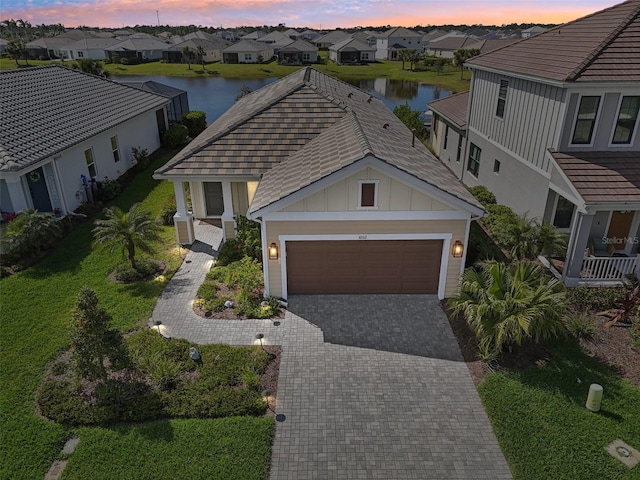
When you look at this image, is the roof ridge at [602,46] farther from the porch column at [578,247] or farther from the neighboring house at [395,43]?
the neighboring house at [395,43]

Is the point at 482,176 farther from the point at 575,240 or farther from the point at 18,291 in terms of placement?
the point at 18,291

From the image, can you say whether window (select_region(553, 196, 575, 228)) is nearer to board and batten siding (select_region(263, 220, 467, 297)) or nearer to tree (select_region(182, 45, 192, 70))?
board and batten siding (select_region(263, 220, 467, 297))

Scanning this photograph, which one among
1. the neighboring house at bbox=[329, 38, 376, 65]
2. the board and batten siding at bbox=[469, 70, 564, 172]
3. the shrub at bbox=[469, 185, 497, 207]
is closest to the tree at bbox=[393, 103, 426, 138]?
the board and batten siding at bbox=[469, 70, 564, 172]

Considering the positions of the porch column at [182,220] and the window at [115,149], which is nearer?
the porch column at [182,220]

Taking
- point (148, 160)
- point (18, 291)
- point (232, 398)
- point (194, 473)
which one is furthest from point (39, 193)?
point (194, 473)

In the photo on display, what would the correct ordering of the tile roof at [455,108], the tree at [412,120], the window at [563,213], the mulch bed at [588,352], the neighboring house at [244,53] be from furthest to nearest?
the neighboring house at [244,53]
the tree at [412,120]
the tile roof at [455,108]
the window at [563,213]
the mulch bed at [588,352]

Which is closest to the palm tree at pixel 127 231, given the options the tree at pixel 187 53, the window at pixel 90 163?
the window at pixel 90 163

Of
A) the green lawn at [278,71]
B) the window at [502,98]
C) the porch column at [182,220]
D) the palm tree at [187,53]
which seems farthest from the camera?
the palm tree at [187,53]
